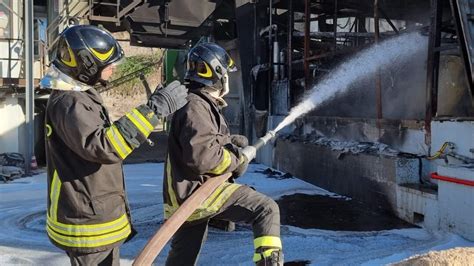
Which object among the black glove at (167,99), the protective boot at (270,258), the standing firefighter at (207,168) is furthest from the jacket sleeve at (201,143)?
the protective boot at (270,258)

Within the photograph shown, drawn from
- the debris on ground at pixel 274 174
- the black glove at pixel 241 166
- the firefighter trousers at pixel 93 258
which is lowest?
the debris on ground at pixel 274 174

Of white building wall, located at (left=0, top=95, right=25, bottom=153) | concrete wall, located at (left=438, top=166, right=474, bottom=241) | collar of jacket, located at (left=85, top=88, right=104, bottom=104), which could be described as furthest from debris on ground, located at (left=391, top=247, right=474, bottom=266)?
white building wall, located at (left=0, top=95, right=25, bottom=153)

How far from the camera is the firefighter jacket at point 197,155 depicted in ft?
9.47

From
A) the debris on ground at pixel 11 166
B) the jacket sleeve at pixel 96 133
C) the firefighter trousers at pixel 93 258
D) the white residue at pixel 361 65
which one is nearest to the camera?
the jacket sleeve at pixel 96 133

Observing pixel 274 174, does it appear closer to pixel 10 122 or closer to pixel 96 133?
pixel 10 122

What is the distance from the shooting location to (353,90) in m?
9.49

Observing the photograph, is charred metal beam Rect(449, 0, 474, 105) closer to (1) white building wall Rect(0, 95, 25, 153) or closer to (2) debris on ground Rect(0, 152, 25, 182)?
(2) debris on ground Rect(0, 152, 25, 182)

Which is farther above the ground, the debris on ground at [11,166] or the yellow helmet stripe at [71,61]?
the yellow helmet stripe at [71,61]

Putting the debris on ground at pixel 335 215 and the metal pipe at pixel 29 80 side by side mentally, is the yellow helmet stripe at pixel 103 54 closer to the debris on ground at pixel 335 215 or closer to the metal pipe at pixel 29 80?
the debris on ground at pixel 335 215

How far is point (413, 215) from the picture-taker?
19.0ft

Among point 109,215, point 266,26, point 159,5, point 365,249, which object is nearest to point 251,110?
point 266,26

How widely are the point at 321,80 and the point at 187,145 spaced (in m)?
7.54

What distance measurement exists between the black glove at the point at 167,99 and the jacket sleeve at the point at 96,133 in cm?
12

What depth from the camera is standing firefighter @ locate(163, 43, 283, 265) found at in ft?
9.57
